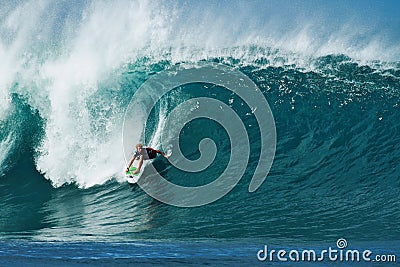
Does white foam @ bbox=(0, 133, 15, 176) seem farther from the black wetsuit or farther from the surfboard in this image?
the black wetsuit

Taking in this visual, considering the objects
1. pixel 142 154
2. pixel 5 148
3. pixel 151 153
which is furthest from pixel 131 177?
pixel 5 148

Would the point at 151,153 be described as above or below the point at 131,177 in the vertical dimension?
above

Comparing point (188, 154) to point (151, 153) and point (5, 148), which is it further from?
point (5, 148)

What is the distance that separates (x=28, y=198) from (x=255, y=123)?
5.45m

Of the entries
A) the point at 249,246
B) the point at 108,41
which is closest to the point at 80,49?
the point at 108,41

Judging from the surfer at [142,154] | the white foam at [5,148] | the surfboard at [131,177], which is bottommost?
the surfboard at [131,177]

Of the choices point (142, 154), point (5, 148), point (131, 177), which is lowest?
point (131, 177)

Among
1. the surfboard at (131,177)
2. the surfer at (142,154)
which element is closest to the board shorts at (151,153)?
the surfer at (142,154)

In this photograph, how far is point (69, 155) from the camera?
12305mm

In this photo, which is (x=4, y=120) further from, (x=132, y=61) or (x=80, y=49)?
(x=132, y=61)

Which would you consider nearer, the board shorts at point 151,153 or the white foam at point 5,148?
the board shorts at point 151,153

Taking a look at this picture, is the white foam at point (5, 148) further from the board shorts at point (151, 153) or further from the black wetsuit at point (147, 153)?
the board shorts at point (151, 153)

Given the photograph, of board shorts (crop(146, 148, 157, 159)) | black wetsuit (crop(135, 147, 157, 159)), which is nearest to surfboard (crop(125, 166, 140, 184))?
black wetsuit (crop(135, 147, 157, 159))

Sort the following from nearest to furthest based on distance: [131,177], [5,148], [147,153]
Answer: [131,177], [147,153], [5,148]
